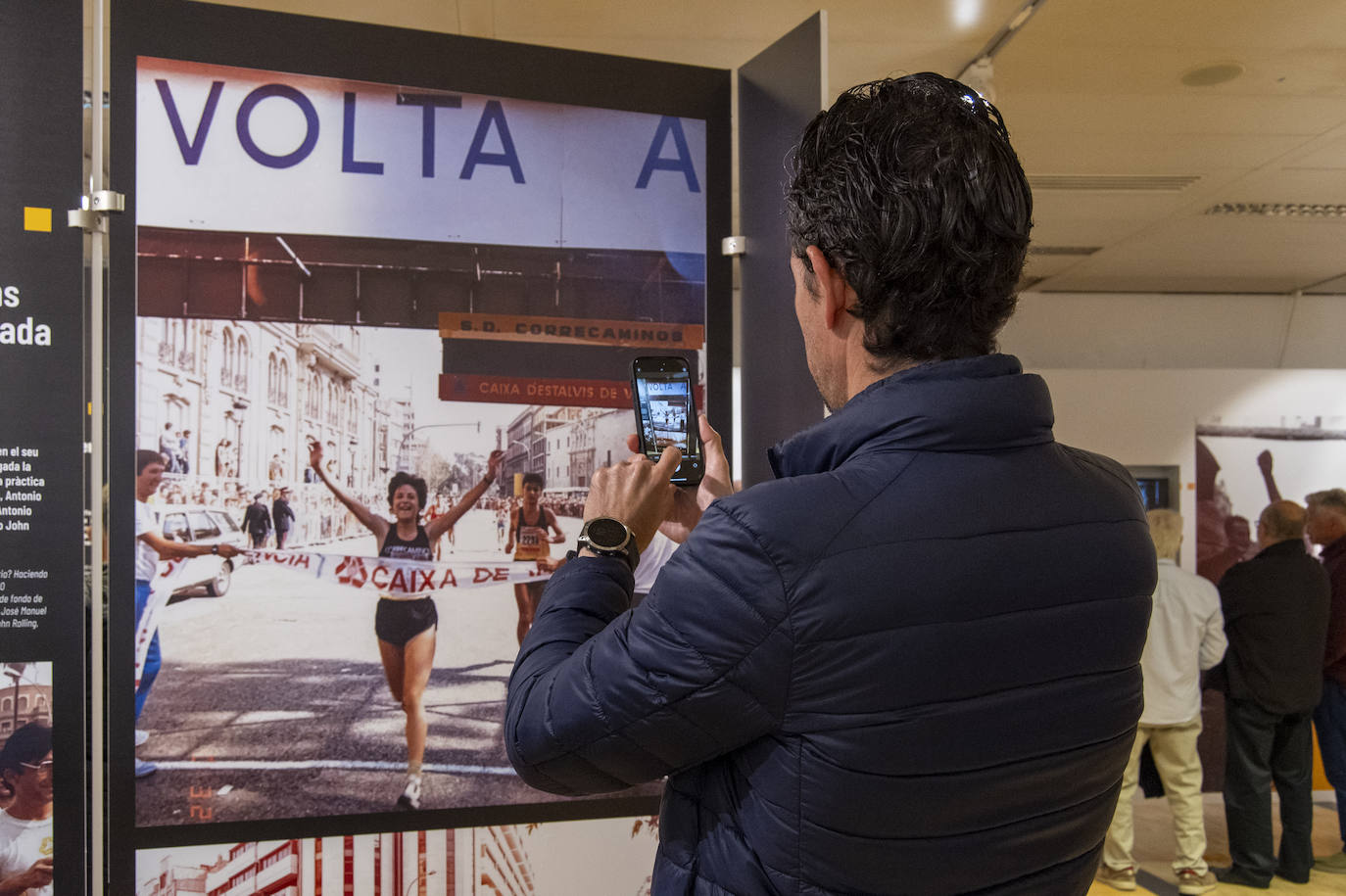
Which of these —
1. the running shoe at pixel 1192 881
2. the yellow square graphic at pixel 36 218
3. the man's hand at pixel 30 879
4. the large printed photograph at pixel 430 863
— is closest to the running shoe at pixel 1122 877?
the running shoe at pixel 1192 881

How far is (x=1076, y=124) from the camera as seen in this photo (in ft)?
15.5

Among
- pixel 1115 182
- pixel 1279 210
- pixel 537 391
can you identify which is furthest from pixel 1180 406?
pixel 537 391

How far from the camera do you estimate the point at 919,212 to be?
86 centimetres

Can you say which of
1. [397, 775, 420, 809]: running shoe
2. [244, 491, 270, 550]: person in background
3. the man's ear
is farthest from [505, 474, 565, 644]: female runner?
the man's ear

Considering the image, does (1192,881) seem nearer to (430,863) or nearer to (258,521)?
(430,863)

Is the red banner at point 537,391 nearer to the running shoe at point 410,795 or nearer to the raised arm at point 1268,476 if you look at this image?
the running shoe at point 410,795

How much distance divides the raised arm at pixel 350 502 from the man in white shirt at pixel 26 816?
602 millimetres

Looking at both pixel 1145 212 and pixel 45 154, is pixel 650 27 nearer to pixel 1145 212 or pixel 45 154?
pixel 45 154

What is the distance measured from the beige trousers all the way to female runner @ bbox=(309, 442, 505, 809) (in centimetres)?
424

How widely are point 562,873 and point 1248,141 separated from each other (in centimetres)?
500

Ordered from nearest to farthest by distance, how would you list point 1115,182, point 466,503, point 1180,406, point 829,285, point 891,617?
point 891,617
point 829,285
point 466,503
point 1115,182
point 1180,406

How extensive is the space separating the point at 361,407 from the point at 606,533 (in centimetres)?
88

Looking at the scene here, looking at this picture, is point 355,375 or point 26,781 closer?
point 26,781

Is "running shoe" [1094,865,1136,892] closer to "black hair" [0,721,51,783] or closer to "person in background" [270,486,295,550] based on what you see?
"person in background" [270,486,295,550]
